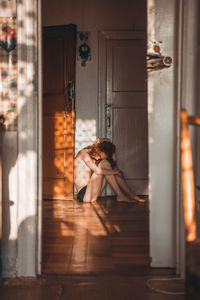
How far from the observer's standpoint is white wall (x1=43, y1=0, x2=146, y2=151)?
517 cm

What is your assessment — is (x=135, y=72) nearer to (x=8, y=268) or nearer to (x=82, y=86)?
(x=82, y=86)

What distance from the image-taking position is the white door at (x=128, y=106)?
5.21m

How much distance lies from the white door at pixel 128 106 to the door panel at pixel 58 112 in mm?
724

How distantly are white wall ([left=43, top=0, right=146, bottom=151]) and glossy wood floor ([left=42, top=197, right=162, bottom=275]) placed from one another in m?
1.49

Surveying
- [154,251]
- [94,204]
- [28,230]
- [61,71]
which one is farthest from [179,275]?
[61,71]

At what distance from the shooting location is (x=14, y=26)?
2084 mm

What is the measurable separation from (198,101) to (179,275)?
3.47 feet

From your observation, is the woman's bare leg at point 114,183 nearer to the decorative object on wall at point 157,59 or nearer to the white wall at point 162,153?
the white wall at point 162,153

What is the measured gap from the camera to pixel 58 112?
476cm

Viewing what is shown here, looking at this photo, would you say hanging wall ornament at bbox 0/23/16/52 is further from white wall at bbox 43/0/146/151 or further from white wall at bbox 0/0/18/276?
white wall at bbox 43/0/146/151

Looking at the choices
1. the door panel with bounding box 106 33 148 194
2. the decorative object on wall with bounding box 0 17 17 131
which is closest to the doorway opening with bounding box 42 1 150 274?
the door panel with bounding box 106 33 148 194

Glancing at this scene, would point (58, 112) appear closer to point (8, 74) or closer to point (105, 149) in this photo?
point (105, 149)

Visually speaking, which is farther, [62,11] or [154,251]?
[62,11]

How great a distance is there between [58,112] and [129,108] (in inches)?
44.2
